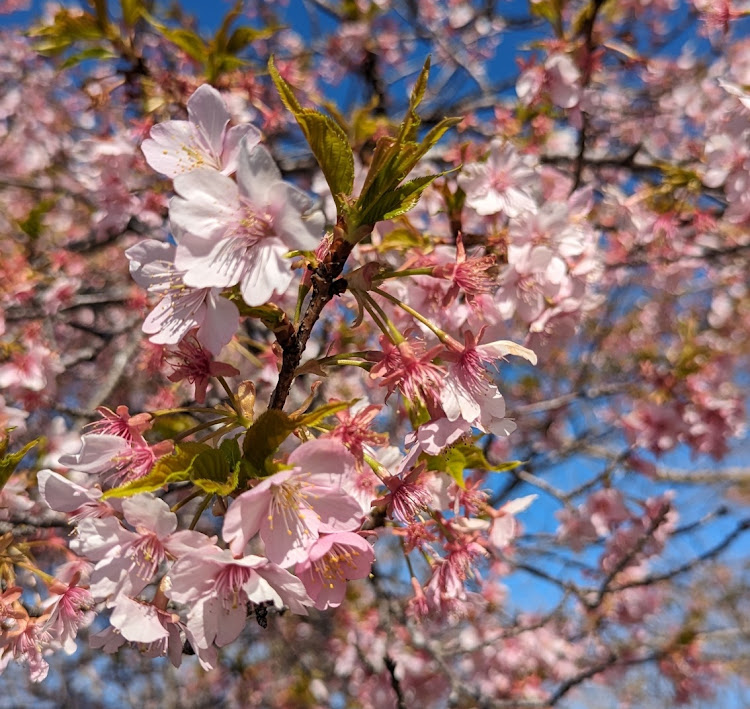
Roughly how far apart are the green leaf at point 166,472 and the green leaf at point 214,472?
0.4 inches

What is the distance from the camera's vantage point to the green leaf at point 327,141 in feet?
3.68

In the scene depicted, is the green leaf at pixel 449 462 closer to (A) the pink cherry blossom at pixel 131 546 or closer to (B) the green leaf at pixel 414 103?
(A) the pink cherry blossom at pixel 131 546

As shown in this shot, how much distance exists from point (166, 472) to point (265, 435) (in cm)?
19

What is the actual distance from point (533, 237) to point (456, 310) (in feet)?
1.42

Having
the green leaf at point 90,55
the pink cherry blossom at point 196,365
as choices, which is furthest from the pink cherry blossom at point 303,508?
the green leaf at point 90,55

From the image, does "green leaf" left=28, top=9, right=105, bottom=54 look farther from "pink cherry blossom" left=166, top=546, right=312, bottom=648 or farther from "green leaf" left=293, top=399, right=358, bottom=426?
"pink cherry blossom" left=166, top=546, right=312, bottom=648

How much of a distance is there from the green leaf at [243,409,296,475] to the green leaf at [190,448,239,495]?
4 cm

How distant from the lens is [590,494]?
2967 millimetres

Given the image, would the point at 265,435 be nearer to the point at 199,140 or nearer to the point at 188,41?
the point at 199,140

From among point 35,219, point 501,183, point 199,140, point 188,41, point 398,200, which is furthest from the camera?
point 35,219

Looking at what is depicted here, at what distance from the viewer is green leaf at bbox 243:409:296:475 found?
107 centimetres

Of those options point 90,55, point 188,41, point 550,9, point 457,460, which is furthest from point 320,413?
point 90,55

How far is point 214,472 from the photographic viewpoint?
1109 millimetres

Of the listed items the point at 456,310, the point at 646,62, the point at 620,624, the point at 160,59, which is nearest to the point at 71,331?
the point at 160,59
